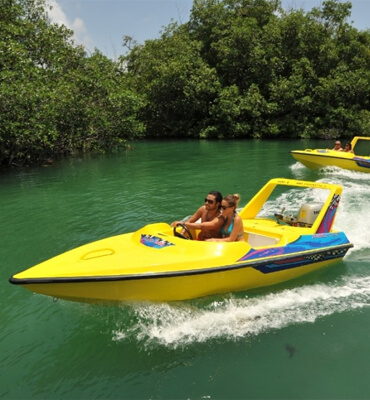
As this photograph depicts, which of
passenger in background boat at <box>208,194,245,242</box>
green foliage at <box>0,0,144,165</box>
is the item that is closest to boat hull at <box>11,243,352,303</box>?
passenger in background boat at <box>208,194,245,242</box>

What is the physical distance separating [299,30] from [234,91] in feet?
23.3

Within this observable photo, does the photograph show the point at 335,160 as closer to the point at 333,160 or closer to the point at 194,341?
the point at 333,160

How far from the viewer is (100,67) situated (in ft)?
75.8

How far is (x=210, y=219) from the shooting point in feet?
18.5

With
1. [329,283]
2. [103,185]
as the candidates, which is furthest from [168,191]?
[329,283]

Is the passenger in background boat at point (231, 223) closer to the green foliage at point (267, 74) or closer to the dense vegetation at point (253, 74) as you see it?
the dense vegetation at point (253, 74)

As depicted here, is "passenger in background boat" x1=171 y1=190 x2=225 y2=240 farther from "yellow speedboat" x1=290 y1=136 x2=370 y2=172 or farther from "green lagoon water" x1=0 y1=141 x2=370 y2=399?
"yellow speedboat" x1=290 y1=136 x2=370 y2=172

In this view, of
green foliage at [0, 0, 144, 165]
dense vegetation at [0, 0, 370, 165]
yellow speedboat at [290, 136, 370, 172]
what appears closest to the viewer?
yellow speedboat at [290, 136, 370, 172]

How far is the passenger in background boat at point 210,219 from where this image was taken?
5375mm

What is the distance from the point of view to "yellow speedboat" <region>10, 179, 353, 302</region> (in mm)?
4191

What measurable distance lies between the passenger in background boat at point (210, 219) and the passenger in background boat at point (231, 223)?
0.08 metres

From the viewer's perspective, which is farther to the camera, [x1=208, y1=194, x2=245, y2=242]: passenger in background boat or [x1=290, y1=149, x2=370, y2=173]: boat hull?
[x1=290, y1=149, x2=370, y2=173]: boat hull

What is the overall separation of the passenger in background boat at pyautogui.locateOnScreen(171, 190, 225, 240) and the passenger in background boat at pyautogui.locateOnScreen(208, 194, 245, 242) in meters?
0.08

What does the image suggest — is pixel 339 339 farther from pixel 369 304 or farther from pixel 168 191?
pixel 168 191
